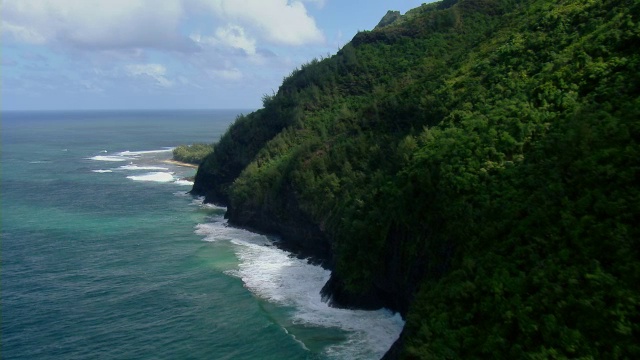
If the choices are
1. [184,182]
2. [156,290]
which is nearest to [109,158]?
[184,182]

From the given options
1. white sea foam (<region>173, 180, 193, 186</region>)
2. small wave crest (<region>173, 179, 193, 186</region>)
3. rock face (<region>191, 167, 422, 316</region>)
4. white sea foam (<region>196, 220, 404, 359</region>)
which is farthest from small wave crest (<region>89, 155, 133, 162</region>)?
white sea foam (<region>196, 220, 404, 359</region>)

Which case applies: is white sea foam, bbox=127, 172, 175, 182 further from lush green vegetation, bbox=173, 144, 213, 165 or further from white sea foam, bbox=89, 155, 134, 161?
white sea foam, bbox=89, 155, 134, 161

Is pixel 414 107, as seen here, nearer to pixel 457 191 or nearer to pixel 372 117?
pixel 372 117

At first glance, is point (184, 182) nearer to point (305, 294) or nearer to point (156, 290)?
point (156, 290)

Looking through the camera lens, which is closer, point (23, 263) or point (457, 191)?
point (457, 191)

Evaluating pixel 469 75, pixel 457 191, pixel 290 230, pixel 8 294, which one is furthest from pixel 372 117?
pixel 8 294

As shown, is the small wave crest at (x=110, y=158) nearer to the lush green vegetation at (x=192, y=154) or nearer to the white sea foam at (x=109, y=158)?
the white sea foam at (x=109, y=158)

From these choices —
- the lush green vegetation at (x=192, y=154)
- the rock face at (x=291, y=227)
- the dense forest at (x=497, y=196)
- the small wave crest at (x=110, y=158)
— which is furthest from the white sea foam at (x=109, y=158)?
the dense forest at (x=497, y=196)
